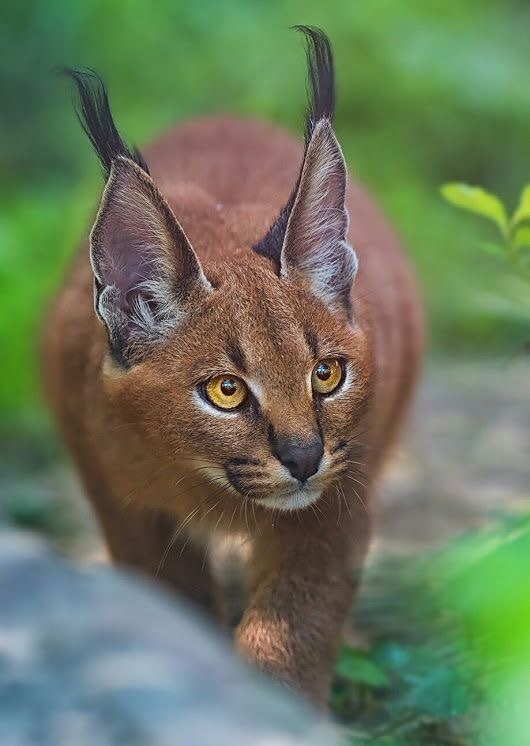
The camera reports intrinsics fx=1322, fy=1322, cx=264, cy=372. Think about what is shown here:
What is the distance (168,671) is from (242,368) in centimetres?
129

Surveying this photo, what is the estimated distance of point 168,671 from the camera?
2590 mm

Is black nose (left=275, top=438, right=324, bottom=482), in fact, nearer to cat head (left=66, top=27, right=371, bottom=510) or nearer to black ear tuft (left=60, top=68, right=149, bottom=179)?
cat head (left=66, top=27, right=371, bottom=510)

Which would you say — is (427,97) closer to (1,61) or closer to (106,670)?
(1,61)

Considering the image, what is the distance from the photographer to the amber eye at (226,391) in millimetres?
3715

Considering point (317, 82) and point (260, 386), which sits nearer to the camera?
point (260, 386)

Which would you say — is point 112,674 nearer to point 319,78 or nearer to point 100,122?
point 100,122

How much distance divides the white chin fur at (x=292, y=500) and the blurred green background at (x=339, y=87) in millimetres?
5670

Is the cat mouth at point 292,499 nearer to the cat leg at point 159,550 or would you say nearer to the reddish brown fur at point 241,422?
the reddish brown fur at point 241,422

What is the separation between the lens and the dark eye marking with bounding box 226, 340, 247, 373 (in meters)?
3.73

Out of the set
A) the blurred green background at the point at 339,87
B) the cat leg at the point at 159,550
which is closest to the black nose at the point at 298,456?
the cat leg at the point at 159,550

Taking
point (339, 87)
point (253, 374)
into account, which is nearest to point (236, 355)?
point (253, 374)

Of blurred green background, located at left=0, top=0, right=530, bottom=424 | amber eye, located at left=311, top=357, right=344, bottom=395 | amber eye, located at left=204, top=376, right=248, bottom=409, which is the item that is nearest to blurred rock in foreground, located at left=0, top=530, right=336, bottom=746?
amber eye, located at left=204, top=376, right=248, bottom=409

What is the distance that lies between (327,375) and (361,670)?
110 centimetres

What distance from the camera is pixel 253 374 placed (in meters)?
3.70
